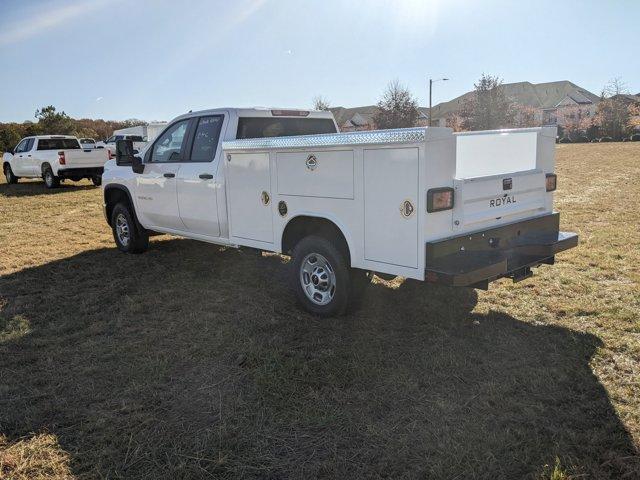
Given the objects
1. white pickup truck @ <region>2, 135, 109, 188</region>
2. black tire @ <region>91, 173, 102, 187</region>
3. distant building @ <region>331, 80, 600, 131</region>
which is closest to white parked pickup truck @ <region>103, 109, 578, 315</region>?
white pickup truck @ <region>2, 135, 109, 188</region>

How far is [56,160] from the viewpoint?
17891 mm

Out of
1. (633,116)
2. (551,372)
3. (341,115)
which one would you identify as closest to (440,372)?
(551,372)

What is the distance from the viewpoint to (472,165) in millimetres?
5016

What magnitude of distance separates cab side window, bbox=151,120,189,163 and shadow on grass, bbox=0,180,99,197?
11.5 meters

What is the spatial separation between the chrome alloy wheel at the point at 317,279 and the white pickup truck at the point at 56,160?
1500 cm

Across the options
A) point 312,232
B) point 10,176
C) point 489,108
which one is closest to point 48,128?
point 10,176

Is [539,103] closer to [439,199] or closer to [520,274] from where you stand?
[520,274]

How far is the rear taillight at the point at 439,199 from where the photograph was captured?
163 inches

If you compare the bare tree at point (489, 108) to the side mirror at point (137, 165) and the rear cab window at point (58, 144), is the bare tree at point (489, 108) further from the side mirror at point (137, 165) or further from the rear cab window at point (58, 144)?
the side mirror at point (137, 165)

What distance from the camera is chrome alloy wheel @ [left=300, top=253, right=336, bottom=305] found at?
5129mm

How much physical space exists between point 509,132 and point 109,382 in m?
4.10

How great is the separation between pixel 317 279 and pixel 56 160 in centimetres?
1553

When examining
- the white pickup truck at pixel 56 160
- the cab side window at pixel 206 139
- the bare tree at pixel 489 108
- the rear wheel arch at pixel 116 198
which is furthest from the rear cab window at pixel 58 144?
the bare tree at pixel 489 108

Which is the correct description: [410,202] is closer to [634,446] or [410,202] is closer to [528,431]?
[528,431]
